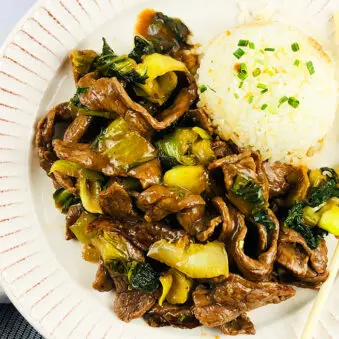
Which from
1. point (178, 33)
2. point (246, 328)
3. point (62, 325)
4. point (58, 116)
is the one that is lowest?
point (62, 325)

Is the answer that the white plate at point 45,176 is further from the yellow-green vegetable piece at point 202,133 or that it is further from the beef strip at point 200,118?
the yellow-green vegetable piece at point 202,133

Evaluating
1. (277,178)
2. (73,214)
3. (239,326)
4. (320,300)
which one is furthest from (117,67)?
(320,300)

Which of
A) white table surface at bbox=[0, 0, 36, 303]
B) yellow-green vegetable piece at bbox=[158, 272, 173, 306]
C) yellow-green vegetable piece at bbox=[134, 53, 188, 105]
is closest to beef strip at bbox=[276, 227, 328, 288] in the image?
yellow-green vegetable piece at bbox=[158, 272, 173, 306]

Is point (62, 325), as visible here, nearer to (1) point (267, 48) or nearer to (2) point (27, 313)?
(2) point (27, 313)

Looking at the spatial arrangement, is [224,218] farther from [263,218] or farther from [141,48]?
[141,48]

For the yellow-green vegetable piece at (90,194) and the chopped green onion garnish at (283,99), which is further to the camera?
the chopped green onion garnish at (283,99)

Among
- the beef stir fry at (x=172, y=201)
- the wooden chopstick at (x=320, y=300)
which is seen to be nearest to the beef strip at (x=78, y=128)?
the beef stir fry at (x=172, y=201)

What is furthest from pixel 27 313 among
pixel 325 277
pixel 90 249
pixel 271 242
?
pixel 325 277

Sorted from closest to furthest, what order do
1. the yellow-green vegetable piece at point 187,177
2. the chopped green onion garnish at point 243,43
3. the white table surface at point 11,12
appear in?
the yellow-green vegetable piece at point 187,177 < the chopped green onion garnish at point 243,43 < the white table surface at point 11,12
